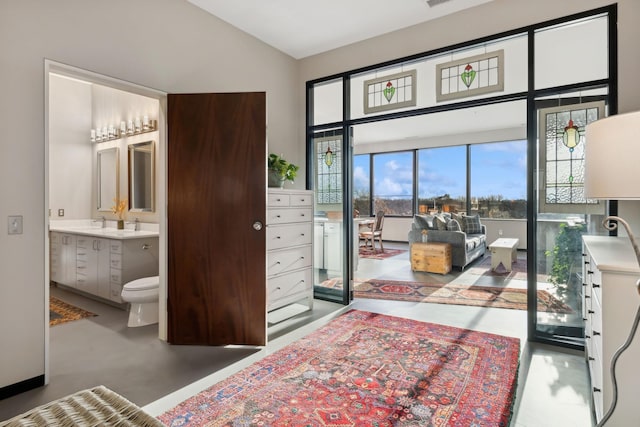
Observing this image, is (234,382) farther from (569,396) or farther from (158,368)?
(569,396)

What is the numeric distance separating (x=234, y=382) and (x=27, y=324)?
137 cm

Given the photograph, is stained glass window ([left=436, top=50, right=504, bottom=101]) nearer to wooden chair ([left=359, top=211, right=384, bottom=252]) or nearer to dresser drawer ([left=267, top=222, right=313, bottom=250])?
dresser drawer ([left=267, top=222, right=313, bottom=250])

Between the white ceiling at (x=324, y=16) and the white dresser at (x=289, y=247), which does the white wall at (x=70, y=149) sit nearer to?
the white ceiling at (x=324, y=16)

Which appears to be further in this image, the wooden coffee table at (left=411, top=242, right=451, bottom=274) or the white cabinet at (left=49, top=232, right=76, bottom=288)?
the wooden coffee table at (left=411, top=242, right=451, bottom=274)

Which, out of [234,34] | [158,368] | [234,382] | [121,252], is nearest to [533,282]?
[234,382]

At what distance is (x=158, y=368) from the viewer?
249cm

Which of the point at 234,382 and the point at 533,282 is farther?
the point at 533,282

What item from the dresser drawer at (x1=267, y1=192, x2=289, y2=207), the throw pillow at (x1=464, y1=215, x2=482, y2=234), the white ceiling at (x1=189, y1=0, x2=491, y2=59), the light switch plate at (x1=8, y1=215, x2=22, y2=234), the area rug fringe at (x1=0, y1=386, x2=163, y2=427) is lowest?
the area rug fringe at (x1=0, y1=386, x2=163, y2=427)

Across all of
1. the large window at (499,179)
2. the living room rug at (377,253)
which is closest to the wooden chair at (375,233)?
the living room rug at (377,253)

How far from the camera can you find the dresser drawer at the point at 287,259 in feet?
10.9

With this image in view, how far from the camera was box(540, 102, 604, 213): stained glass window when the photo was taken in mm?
2791

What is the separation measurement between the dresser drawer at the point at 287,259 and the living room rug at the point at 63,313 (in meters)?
2.06

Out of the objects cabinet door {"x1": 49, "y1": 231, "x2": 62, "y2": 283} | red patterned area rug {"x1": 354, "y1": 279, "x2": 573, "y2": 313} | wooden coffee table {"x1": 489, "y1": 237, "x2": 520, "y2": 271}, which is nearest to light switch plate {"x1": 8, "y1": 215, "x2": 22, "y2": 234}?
cabinet door {"x1": 49, "y1": 231, "x2": 62, "y2": 283}

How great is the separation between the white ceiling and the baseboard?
3169 mm
